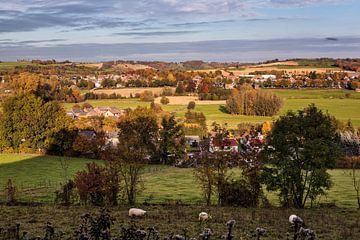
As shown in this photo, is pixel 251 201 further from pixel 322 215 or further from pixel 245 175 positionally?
pixel 322 215

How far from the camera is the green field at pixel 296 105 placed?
333 feet

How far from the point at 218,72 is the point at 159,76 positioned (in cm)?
2439

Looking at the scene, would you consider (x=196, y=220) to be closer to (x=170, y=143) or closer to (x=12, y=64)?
(x=170, y=143)

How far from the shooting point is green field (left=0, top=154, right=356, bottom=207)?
34594 mm

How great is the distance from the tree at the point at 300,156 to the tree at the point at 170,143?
36.8 meters

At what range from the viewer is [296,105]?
110688 mm

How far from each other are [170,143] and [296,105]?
52.8 m

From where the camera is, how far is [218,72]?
17888 centimetres

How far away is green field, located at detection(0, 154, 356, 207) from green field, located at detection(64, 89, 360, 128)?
1740 inches

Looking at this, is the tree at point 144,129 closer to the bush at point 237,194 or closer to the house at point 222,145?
the house at point 222,145

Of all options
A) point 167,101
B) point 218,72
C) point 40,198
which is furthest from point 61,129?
point 218,72

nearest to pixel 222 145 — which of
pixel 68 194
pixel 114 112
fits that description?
pixel 68 194

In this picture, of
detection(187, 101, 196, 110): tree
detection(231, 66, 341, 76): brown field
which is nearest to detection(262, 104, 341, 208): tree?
detection(187, 101, 196, 110): tree

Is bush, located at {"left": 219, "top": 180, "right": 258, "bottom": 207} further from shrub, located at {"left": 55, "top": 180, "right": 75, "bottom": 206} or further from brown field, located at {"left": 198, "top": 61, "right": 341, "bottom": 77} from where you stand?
brown field, located at {"left": 198, "top": 61, "right": 341, "bottom": 77}
